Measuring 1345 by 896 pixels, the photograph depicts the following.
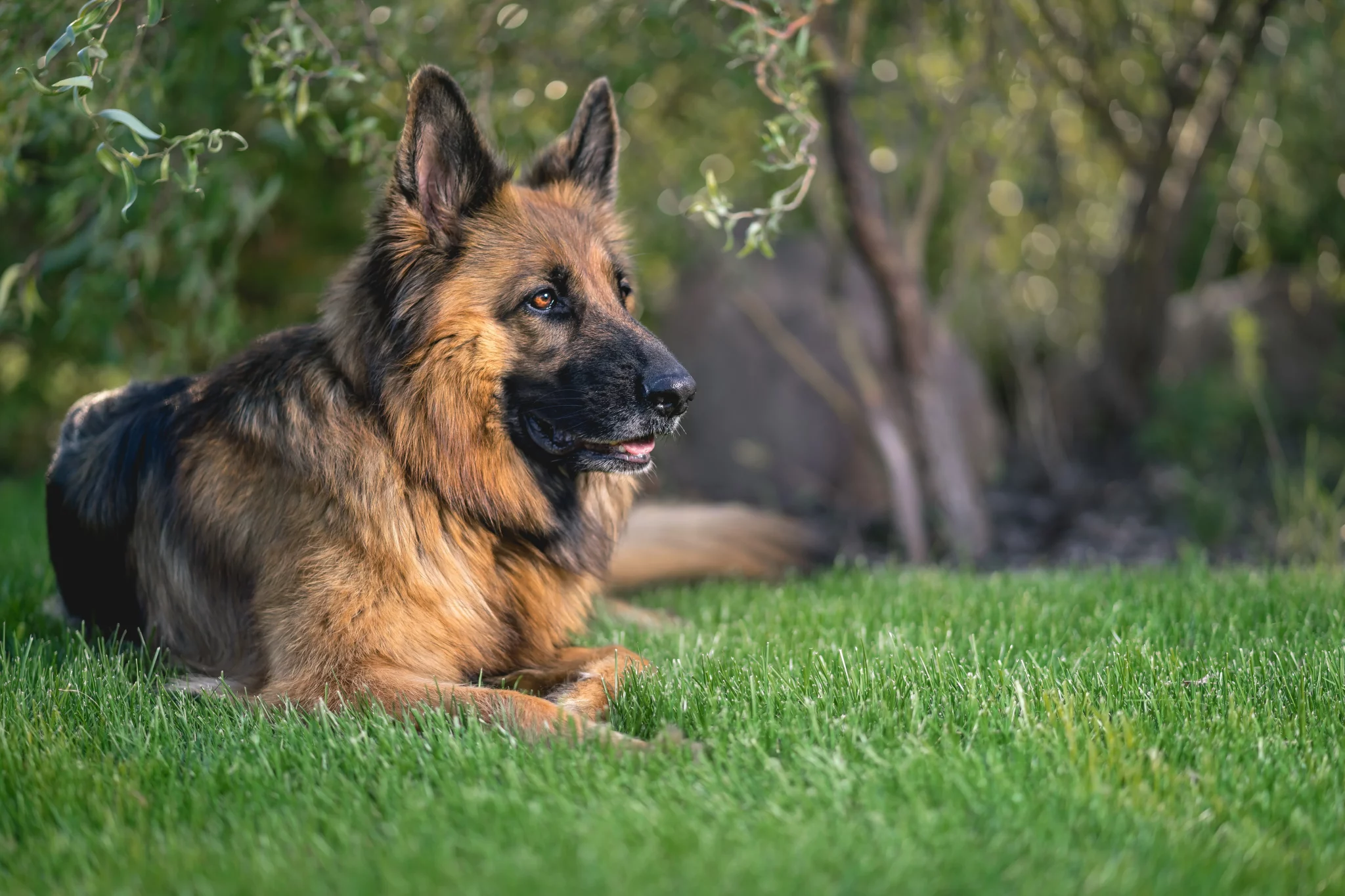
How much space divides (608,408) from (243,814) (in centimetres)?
163

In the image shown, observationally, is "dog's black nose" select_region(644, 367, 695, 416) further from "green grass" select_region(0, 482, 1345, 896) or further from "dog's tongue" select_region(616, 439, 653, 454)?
"green grass" select_region(0, 482, 1345, 896)

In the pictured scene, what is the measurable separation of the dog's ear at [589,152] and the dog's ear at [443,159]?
0.49 m

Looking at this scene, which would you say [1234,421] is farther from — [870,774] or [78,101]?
[78,101]

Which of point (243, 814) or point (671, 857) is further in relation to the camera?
point (243, 814)

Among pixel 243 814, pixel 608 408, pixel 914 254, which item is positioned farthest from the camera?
pixel 914 254

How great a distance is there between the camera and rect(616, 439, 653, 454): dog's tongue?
3.62 metres

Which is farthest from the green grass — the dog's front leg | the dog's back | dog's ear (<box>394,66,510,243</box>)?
dog's ear (<box>394,66,510,243</box>)

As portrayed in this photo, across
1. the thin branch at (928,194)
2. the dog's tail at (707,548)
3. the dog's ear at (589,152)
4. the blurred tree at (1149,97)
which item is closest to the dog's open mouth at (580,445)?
the dog's ear at (589,152)

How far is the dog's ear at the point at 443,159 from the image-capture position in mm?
3354

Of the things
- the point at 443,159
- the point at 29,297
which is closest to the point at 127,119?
the point at 443,159

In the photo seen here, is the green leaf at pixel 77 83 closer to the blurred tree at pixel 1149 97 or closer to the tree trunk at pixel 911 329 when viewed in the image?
the tree trunk at pixel 911 329

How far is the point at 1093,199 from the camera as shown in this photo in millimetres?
10195

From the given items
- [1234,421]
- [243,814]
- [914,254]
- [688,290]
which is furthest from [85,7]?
[1234,421]

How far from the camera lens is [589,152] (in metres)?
4.13
